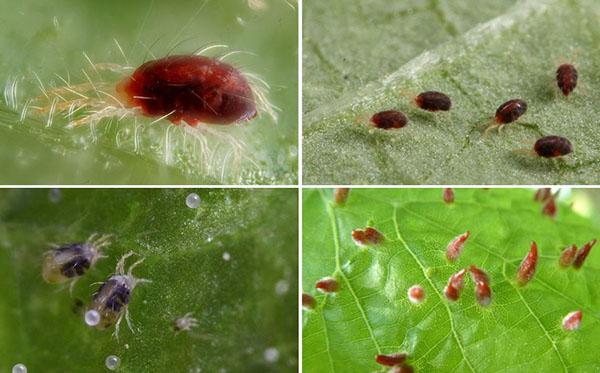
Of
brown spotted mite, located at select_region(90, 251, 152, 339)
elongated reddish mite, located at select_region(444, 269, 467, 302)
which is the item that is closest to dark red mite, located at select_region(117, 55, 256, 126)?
brown spotted mite, located at select_region(90, 251, 152, 339)

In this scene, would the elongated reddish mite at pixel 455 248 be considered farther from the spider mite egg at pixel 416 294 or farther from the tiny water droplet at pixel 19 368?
the tiny water droplet at pixel 19 368

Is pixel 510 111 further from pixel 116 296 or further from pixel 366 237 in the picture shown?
pixel 116 296

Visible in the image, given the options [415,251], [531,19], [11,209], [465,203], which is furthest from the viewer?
[531,19]

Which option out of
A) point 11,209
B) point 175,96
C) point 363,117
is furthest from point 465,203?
point 11,209

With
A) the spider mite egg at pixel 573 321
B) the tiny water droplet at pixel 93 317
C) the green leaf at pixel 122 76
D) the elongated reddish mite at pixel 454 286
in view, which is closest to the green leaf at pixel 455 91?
the green leaf at pixel 122 76

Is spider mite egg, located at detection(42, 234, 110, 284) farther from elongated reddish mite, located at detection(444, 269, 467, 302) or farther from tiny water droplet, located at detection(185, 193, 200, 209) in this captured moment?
elongated reddish mite, located at detection(444, 269, 467, 302)

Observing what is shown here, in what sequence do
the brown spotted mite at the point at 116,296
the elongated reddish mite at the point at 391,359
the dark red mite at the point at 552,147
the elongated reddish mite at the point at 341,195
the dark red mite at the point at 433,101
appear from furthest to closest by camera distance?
1. the dark red mite at the point at 433,101
2. the dark red mite at the point at 552,147
3. the brown spotted mite at the point at 116,296
4. the elongated reddish mite at the point at 341,195
5. the elongated reddish mite at the point at 391,359

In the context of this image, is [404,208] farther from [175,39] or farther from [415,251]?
A: [175,39]
